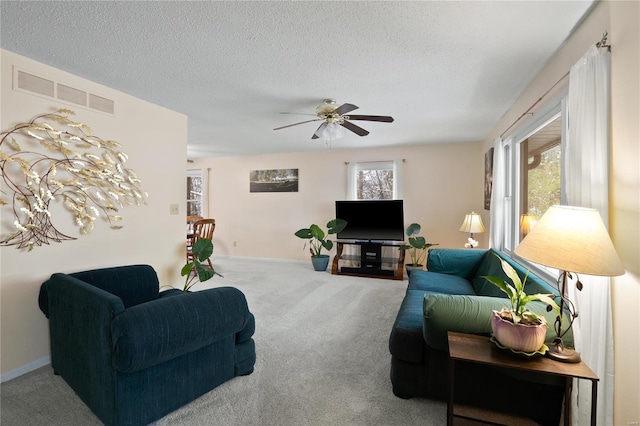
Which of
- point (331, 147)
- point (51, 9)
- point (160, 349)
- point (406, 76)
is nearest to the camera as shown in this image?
point (160, 349)

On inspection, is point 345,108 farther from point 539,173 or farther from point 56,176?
point 56,176

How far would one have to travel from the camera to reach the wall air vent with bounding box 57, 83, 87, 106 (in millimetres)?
2436

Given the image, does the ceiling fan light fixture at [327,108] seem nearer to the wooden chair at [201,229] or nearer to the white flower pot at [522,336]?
the white flower pot at [522,336]

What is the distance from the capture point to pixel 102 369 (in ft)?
5.21

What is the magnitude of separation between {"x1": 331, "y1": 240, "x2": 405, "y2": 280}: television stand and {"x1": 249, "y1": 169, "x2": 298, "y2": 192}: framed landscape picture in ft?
5.83

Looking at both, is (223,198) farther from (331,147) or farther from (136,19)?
(136,19)

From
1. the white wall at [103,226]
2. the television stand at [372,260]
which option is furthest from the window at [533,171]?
the white wall at [103,226]

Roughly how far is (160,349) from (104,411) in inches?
19.9

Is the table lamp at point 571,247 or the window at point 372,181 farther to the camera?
the window at point 372,181

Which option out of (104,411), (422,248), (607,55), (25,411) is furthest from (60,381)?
(422,248)

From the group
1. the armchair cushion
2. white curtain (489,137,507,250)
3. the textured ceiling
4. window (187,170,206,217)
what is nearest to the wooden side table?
the textured ceiling

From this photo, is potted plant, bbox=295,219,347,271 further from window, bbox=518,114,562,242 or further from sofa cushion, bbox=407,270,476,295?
window, bbox=518,114,562,242

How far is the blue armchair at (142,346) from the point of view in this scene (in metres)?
1.51

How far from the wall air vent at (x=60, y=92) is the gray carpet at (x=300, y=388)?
7.22ft
